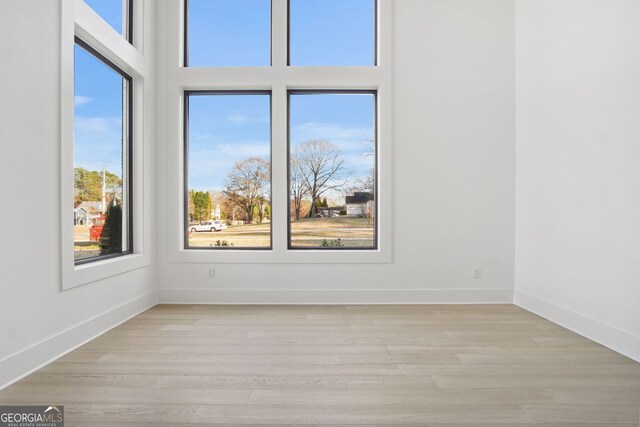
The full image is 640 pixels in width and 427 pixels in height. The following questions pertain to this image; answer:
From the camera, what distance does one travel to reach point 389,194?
434 centimetres

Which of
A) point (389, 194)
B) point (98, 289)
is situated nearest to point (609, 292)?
point (389, 194)

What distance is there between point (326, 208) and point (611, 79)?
2.72 metres

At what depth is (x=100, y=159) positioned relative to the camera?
3514 mm

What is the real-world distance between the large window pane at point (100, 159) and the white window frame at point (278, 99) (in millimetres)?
498

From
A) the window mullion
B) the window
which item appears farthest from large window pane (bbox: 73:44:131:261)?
the window mullion

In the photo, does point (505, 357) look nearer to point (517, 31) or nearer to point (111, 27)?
point (517, 31)

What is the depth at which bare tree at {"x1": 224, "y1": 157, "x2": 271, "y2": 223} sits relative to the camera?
15.0ft

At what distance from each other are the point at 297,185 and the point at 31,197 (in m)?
2.55

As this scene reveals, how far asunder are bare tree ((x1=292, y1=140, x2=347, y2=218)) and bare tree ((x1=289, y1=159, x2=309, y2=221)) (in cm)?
2

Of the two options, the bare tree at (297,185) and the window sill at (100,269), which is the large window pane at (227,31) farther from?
the window sill at (100,269)

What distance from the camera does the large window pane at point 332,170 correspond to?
454 centimetres

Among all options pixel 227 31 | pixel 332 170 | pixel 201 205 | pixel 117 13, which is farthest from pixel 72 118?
pixel 332 170

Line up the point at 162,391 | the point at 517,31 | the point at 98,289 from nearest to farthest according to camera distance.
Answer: the point at 162,391, the point at 98,289, the point at 517,31

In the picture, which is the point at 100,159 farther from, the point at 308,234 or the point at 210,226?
the point at 308,234
